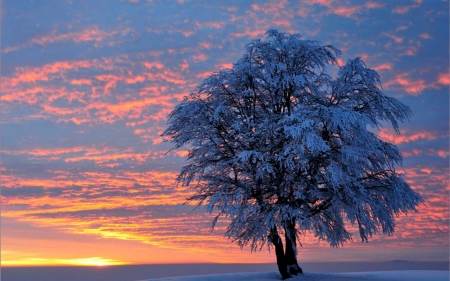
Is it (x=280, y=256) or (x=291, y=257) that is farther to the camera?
(x=291, y=257)

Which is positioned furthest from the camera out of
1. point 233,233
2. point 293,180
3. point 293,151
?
point 233,233

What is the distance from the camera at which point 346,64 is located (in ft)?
74.5

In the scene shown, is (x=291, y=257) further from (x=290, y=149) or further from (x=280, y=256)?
(x=290, y=149)

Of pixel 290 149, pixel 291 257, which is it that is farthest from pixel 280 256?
pixel 290 149

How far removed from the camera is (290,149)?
20016 millimetres

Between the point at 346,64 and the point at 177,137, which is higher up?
the point at 346,64

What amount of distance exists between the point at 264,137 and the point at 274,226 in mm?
4075

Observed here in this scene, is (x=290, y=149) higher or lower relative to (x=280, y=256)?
higher

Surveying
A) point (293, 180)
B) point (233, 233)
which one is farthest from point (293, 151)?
point (233, 233)

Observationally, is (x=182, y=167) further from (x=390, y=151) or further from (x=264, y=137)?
(x=390, y=151)

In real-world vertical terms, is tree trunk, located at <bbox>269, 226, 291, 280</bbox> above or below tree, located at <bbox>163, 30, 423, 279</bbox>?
below

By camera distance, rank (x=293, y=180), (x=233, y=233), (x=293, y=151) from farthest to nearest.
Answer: (x=233, y=233)
(x=293, y=180)
(x=293, y=151)

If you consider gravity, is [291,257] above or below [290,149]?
below

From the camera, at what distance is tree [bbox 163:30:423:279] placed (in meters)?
20.3
